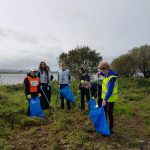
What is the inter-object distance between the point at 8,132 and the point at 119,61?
23495mm

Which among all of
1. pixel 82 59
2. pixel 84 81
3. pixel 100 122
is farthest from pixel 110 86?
pixel 82 59

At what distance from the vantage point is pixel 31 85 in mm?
10125

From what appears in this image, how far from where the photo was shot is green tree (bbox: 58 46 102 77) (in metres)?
27.7

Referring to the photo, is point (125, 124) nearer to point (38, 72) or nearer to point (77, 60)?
point (38, 72)

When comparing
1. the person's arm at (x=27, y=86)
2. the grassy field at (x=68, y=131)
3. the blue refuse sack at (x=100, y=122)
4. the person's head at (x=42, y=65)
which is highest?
the person's head at (x=42, y=65)

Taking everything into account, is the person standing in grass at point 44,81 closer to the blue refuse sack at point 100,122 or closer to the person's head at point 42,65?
the person's head at point 42,65

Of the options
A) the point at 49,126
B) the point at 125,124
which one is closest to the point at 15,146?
the point at 49,126

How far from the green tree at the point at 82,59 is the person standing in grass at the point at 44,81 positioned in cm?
1603

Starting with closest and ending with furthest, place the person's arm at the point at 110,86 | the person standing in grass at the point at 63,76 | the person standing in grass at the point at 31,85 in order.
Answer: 1. the person's arm at the point at 110,86
2. the person standing in grass at the point at 31,85
3. the person standing in grass at the point at 63,76

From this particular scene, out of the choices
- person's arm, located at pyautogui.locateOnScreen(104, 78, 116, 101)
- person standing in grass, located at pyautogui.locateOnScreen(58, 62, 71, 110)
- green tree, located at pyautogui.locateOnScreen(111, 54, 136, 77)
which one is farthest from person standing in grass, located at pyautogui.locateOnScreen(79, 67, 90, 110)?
green tree, located at pyautogui.locateOnScreen(111, 54, 136, 77)

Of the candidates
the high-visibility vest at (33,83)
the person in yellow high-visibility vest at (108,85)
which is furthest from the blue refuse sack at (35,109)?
the person in yellow high-visibility vest at (108,85)

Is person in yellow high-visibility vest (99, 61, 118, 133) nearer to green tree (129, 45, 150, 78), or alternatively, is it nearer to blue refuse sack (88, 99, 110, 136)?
blue refuse sack (88, 99, 110, 136)

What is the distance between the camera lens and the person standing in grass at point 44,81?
10.8 m

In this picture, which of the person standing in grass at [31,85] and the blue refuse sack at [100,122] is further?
the person standing in grass at [31,85]
